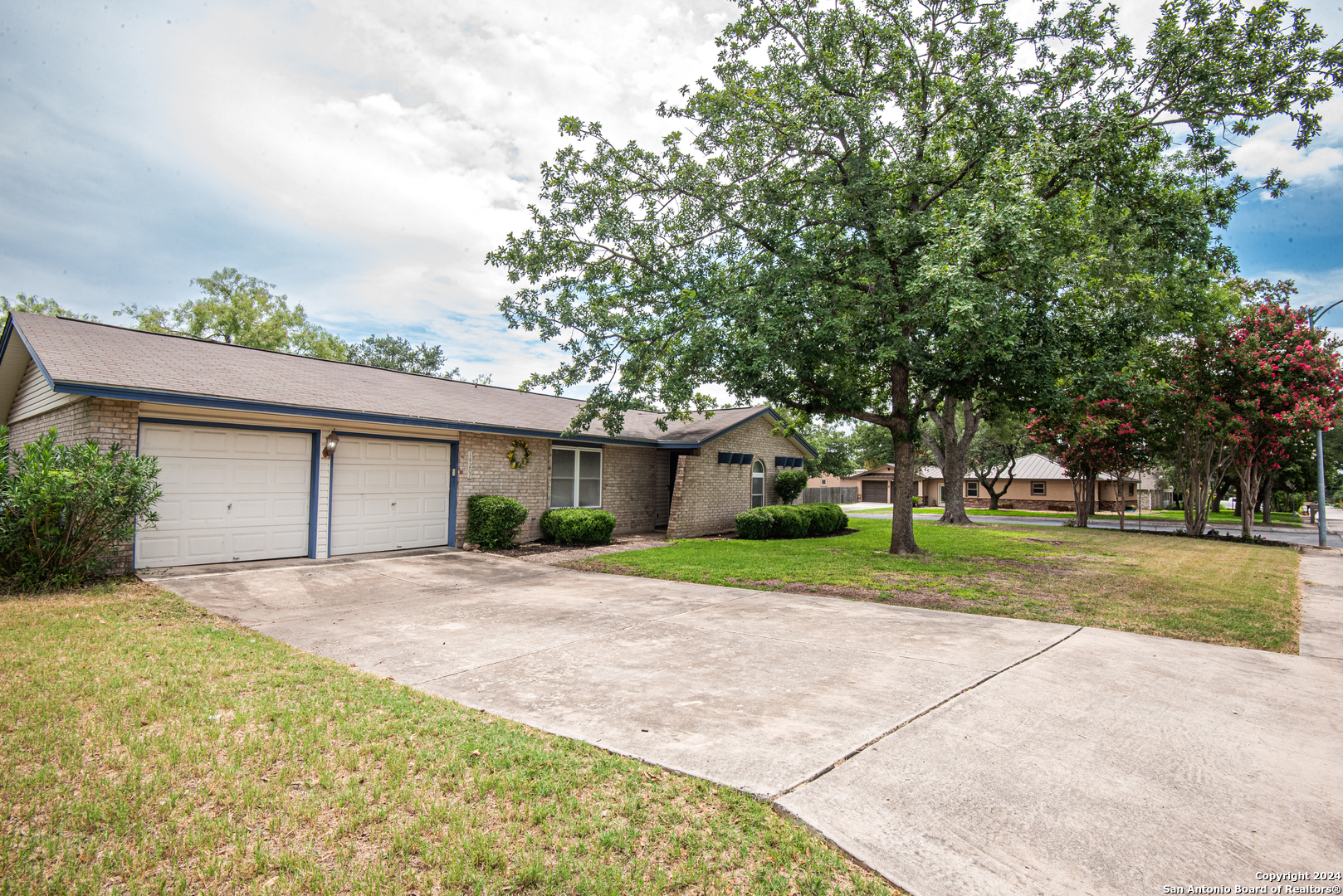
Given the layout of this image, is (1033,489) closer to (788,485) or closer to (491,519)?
(788,485)

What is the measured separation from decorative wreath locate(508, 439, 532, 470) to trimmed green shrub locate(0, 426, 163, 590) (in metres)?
6.73

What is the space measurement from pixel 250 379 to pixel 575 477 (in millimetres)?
7316

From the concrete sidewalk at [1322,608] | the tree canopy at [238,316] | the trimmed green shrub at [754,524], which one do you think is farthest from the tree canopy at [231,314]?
the concrete sidewalk at [1322,608]

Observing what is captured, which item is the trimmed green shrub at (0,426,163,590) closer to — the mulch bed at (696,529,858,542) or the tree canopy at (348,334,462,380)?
the mulch bed at (696,529,858,542)

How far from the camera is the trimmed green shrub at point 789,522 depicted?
17625mm

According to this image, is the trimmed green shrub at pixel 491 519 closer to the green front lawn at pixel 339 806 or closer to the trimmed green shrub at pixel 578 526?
the trimmed green shrub at pixel 578 526

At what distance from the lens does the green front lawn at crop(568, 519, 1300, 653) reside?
7629 millimetres

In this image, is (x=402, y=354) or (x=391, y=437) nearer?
(x=391, y=437)

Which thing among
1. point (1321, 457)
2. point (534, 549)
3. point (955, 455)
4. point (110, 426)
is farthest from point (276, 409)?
point (1321, 457)

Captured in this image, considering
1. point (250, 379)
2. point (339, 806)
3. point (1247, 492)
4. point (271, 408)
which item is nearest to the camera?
point (339, 806)

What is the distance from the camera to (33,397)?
1138 centimetres

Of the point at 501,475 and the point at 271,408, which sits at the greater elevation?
the point at 271,408

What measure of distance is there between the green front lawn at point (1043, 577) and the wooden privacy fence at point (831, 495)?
1742 centimetres

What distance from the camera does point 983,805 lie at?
309 centimetres
